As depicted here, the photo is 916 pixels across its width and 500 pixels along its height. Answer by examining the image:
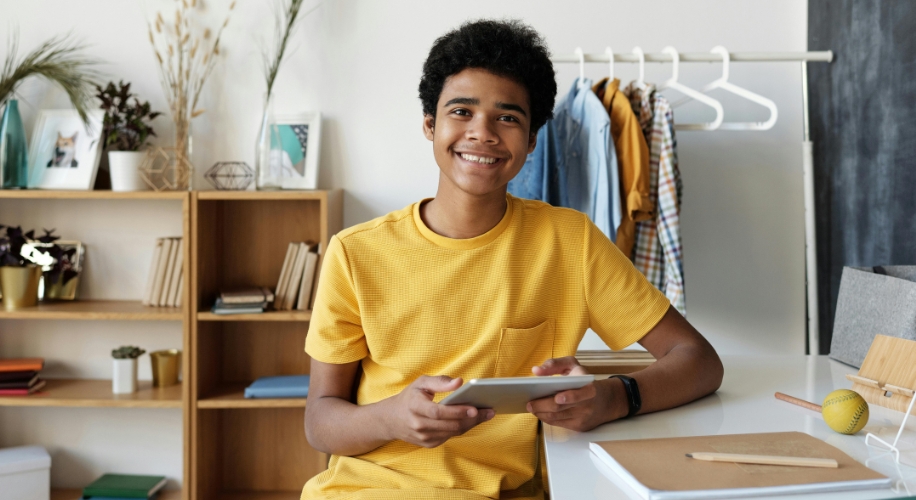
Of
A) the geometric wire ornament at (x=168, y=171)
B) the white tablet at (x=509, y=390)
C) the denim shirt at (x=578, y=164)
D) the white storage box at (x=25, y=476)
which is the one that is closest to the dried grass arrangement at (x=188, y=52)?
the geometric wire ornament at (x=168, y=171)

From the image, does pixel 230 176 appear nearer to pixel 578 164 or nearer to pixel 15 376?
pixel 15 376

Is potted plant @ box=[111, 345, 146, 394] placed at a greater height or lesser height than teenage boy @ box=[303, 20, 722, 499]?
lesser

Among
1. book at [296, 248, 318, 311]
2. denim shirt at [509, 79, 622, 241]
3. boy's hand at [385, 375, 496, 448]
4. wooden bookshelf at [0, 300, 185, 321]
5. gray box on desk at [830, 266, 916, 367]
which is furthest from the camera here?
book at [296, 248, 318, 311]

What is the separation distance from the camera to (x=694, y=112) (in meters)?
2.74

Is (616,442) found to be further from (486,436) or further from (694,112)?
(694,112)

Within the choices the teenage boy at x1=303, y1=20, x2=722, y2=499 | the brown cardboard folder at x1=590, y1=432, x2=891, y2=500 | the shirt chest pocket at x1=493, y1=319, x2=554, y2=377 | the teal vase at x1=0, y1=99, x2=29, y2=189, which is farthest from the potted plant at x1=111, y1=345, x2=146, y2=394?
the brown cardboard folder at x1=590, y1=432, x2=891, y2=500

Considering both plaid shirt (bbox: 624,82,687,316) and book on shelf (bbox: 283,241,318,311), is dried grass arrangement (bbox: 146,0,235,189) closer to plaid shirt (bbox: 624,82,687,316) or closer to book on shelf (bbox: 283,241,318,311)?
book on shelf (bbox: 283,241,318,311)

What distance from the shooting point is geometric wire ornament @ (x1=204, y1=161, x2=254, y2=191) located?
276cm

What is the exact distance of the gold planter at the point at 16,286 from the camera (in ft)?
8.52

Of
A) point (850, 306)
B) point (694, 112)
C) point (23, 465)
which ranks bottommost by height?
point (23, 465)

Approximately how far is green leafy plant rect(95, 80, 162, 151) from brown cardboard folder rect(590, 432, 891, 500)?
7.08 ft

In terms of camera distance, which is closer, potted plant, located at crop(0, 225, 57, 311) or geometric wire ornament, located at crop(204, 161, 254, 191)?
potted plant, located at crop(0, 225, 57, 311)

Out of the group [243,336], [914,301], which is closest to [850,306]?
[914,301]

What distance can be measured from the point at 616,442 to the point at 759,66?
2.11m
